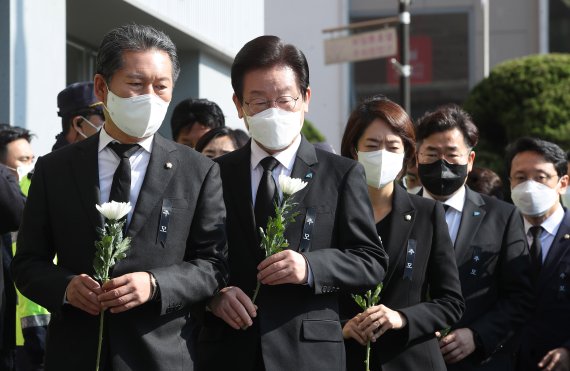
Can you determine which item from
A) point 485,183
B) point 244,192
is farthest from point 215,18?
point 244,192

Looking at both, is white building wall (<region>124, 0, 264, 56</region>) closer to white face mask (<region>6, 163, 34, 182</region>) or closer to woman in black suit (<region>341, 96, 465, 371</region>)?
white face mask (<region>6, 163, 34, 182</region>)

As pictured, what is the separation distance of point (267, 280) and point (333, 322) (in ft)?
1.29

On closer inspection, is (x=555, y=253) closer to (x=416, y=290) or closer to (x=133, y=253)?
(x=416, y=290)

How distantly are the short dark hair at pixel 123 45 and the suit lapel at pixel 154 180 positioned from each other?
266 millimetres

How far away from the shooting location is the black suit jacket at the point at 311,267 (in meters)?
3.98

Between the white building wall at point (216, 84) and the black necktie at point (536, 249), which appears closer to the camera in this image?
the black necktie at point (536, 249)

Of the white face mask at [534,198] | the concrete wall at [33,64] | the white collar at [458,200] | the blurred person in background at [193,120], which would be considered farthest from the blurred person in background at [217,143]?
the white face mask at [534,198]

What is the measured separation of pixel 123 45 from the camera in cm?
396

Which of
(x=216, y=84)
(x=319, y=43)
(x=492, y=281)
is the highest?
(x=319, y=43)

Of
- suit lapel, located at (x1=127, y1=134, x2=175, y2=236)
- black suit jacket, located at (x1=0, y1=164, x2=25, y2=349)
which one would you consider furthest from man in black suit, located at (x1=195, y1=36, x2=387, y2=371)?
black suit jacket, located at (x1=0, y1=164, x2=25, y2=349)

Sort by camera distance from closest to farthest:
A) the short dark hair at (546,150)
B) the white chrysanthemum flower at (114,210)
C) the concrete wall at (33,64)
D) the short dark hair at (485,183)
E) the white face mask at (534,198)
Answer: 1. the white chrysanthemum flower at (114,210)
2. the white face mask at (534,198)
3. the short dark hair at (546,150)
4. the concrete wall at (33,64)
5. the short dark hair at (485,183)

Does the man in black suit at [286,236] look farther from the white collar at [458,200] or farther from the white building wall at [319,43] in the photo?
the white building wall at [319,43]

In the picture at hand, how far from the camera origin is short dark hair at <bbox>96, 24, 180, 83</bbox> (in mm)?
3953

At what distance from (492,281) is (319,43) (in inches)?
810
